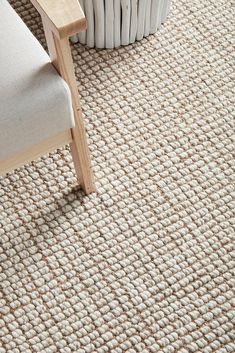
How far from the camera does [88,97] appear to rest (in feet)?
4.94

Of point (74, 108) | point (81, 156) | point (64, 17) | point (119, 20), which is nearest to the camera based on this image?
point (64, 17)

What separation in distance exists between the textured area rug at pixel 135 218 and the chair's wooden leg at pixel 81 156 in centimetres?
4

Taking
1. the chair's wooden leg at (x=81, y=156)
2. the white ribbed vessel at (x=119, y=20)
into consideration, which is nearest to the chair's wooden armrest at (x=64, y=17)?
the chair's wooden leg at (x=81, y=156)

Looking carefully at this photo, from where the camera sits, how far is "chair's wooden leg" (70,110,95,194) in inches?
46.9

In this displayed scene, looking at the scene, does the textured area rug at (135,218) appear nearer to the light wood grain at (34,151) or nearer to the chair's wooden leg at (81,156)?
the chair's wooden leg at (81,156)

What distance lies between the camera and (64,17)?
0.98m

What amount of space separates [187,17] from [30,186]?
64cm

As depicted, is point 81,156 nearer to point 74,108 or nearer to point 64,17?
point 74,108

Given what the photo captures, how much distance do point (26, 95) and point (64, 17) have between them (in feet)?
0.48

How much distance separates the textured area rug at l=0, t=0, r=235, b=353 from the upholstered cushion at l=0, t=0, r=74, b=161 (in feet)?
0.97

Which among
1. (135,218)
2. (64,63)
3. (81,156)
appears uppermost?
(64,63)

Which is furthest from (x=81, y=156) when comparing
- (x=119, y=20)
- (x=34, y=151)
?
(x=119, y=20)

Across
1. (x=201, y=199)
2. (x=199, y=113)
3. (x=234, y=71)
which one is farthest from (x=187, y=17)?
(x=201, y=199)

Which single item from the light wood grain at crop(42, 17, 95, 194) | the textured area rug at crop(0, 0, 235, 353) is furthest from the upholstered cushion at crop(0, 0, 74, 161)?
the textured area rug at crop(0, 0, 235, 353)
